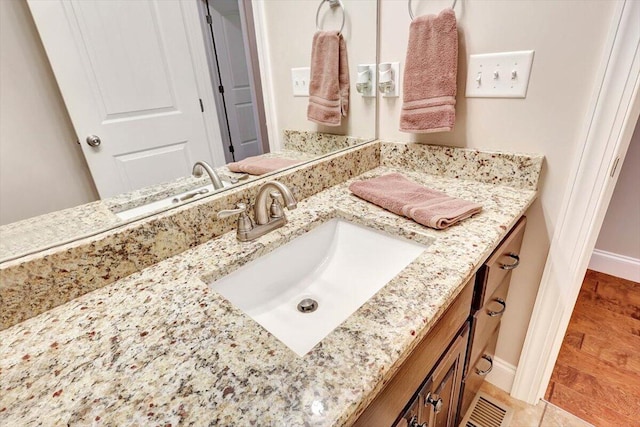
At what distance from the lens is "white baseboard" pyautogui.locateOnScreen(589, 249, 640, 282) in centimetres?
193

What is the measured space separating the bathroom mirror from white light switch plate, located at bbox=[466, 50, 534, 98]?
24.2 inches

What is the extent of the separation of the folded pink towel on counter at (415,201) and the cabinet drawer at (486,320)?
28 cm

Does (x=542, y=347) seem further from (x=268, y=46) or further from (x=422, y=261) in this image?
(x=268, y=46)

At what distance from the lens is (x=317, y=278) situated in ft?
2.94

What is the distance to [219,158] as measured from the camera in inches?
31.7

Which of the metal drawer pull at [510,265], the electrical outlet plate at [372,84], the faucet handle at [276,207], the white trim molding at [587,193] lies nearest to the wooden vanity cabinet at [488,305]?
the metal drawer pull at [510,265]

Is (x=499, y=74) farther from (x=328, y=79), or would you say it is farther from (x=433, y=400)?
(x=433, y=400)

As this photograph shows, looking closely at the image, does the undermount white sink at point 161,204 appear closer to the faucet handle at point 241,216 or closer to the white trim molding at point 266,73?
the faucet handle at point 241,216

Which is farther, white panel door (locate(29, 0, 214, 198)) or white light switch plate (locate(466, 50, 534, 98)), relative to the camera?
white light switch plate (locate(466, 50, 534, 98))

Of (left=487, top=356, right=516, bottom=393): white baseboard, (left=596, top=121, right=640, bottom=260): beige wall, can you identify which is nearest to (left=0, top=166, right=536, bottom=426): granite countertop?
(left=487, top=356, right=516, bottom=393): white baseboard

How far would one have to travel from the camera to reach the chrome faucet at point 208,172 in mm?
774

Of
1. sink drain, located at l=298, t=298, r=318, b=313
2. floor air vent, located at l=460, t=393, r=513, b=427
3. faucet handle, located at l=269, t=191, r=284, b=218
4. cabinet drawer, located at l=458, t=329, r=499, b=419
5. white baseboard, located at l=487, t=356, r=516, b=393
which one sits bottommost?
floor air vent, located at l=460, t=393, r=513, b=427

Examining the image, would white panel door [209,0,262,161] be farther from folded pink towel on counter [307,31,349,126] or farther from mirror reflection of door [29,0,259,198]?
folded pink towel on counter [307,31,349,126]

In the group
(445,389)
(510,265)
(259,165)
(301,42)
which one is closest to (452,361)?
(445,389)
